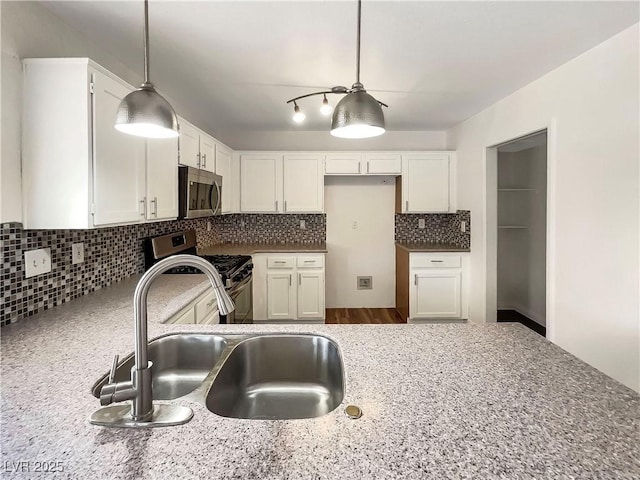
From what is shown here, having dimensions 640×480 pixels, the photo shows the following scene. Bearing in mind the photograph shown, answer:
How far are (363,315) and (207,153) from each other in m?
2.73

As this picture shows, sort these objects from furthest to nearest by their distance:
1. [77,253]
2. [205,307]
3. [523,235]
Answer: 1. [523,235]
2. [205,307]
3. [77,253]

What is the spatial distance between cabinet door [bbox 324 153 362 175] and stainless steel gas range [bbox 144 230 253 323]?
5.04 feet

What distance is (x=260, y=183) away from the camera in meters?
4.14

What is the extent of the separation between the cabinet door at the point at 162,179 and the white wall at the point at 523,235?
3.95 m

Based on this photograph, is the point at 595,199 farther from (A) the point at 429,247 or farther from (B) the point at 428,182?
(B) the point at 428,182

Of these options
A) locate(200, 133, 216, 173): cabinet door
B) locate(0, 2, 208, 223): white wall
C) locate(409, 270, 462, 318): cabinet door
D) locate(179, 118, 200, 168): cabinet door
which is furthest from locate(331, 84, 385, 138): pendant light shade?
locate(409, 270, 462, 318): cabinet door

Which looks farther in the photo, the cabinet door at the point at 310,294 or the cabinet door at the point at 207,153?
the cabinet door at the point at 310,294

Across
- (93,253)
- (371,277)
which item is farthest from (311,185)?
(93,253)

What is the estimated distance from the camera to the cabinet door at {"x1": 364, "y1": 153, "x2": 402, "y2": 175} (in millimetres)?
4148

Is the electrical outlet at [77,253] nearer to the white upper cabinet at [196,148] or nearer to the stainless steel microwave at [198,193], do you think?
the stainless steel microwave at [198,193]

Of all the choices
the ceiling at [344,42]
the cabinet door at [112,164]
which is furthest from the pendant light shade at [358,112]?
the cabinet door at [112,164]

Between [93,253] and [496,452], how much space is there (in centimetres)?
220

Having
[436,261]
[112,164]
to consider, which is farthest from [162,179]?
[436,261]

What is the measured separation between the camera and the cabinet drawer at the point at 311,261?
386 centimetres
